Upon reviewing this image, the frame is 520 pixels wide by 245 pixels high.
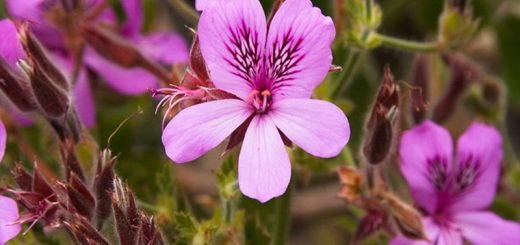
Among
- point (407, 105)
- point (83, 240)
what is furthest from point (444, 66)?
point (83, 240)

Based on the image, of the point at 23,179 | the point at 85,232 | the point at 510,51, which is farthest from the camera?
the point at 510,51

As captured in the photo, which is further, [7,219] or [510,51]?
[510,51]

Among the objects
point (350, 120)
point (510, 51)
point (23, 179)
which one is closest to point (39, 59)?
point (23, 179)

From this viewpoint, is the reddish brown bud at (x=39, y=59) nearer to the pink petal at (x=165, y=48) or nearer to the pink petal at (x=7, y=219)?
the pink petal at (x=7, y=219)

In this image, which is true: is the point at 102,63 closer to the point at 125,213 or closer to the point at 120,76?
the point at 120,76

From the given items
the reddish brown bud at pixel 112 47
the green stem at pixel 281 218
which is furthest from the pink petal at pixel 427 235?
the reddish brown bud at pixel 112 47

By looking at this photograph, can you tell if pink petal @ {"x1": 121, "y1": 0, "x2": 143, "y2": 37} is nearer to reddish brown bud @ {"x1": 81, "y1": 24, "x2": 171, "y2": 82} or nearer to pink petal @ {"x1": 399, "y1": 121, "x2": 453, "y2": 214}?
reddish brown bud @ {"x1": 81, "y1": 24, "x2": 171, "y2": 82}
